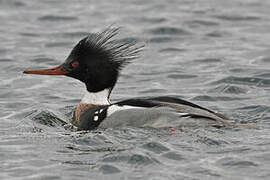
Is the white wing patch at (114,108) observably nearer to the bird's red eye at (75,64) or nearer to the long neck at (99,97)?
the long neck at (99,97)

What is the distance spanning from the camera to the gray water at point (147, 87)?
7.94m

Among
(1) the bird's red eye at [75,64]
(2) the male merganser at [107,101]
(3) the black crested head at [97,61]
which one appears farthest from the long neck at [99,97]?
(1) the bird's red eye at [75,64]

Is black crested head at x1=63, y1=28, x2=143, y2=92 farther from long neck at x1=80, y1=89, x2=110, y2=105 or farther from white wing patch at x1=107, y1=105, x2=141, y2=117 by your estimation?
white wing patch at x1=107, y1=105, x2=141, y2=117

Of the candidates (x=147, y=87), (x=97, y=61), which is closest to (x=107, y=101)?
(x=97, y=61)

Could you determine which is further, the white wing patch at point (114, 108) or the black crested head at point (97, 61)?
the black crested head at point (97, 61)

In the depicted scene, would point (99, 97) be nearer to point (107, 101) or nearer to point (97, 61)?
point (107, 101)

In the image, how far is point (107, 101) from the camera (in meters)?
10.3

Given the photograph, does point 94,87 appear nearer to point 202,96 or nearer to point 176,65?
point 202,96

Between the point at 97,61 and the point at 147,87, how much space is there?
8.34ft

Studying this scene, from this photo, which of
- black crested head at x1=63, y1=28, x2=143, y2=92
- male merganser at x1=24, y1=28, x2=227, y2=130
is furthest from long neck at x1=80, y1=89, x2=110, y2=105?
black crested head at x1=63, y1=28, x2=143, y2=92

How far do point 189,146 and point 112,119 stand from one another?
4.57 ft

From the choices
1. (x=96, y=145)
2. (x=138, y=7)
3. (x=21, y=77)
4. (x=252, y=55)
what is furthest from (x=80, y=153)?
(x=138, y=7)

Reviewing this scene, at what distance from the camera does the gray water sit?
7.94 metres

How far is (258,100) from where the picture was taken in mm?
11289
